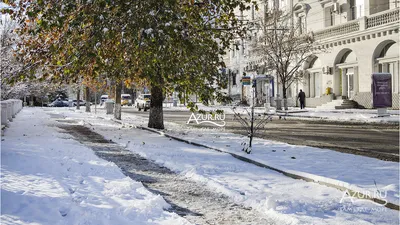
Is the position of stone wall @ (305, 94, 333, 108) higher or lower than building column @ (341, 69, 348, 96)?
lower

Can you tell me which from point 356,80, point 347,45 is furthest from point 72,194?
point 347,45

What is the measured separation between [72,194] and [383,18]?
3003 cm

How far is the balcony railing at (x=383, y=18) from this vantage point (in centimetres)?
2953

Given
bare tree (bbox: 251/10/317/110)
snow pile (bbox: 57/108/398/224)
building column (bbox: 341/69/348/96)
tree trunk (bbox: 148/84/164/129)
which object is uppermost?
bare tree (bbox: 251/10/317/110)

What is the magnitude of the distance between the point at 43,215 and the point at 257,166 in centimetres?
477

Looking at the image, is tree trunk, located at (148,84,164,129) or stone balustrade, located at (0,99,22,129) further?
tree trunk, located at (148,84,164,129)

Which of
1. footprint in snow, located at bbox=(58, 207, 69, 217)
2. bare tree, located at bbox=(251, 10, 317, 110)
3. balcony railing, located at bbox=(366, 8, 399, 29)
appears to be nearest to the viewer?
footprint in snow, located at bbox=(58, 207, 69, 217)

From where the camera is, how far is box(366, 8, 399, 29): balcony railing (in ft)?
96.9

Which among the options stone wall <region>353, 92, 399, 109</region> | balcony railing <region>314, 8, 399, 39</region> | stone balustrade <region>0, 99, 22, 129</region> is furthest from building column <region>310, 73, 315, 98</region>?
stone balustrade <region>0, 99, 22, 129</region>

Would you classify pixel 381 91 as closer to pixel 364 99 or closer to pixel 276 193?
pixel 364 99

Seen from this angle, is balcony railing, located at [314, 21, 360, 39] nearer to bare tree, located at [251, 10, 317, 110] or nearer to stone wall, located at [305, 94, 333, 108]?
bare tree, located at [251, 10, 317, 110]

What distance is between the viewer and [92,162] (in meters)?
9.44

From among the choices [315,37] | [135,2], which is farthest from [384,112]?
[135,2]

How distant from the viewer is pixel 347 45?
34625 millimetres
